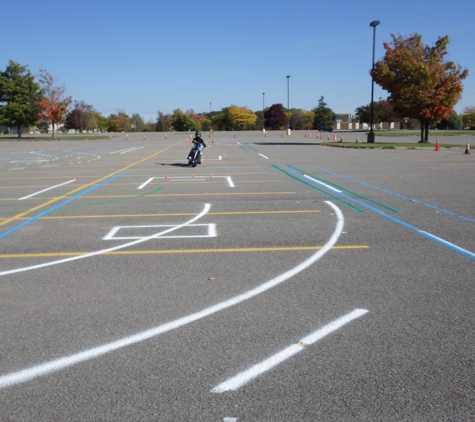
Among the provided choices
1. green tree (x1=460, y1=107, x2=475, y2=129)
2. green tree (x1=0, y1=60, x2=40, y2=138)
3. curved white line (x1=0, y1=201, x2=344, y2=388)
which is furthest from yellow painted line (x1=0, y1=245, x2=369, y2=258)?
green tree (x1=460, y1=107, x2=475, y2=129)

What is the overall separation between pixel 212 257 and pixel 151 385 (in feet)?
11.9

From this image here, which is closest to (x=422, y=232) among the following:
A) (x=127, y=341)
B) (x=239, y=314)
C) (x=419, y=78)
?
(x=239, y=314)

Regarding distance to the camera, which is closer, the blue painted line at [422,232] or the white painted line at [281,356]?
the white painted line at [281,356]

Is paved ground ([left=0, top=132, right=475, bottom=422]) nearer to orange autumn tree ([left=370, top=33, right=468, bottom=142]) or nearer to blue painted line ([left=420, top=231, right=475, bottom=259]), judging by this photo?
blue painted line ([left=420, top=231, right=475, bottom=259])

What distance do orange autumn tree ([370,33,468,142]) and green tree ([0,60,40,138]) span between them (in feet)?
164

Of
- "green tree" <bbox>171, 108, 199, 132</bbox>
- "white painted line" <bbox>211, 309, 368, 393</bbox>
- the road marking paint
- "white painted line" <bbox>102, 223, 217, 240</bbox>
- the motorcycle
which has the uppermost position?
"green tree" <bbox>171, 108, 199, 132</bbox>

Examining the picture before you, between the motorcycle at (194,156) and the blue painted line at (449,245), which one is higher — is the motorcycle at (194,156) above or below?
above

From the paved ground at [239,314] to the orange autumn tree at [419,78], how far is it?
29953 millimetres

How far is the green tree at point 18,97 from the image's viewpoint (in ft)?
235

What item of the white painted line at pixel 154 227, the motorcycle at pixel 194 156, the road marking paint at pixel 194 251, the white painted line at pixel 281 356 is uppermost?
the motorcycle at pixel 194 156

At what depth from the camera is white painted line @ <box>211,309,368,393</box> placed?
3.83 m

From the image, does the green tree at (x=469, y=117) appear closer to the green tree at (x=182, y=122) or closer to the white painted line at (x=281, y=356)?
the green tree at (x=182, y=122)

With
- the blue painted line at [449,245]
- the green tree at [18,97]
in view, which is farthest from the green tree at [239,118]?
the blue painted line at [449,245]

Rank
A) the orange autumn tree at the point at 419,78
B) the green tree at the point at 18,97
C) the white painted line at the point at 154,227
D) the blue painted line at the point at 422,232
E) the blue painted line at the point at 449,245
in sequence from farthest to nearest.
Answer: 1. the green tree at the point at 18,97
2. the orange autumn tree at the point at 419,78
3. the white painted line at the point at 154,227
4. the blue painted line at the point at 422,232
5. the blue painted line at the point at 449,245
